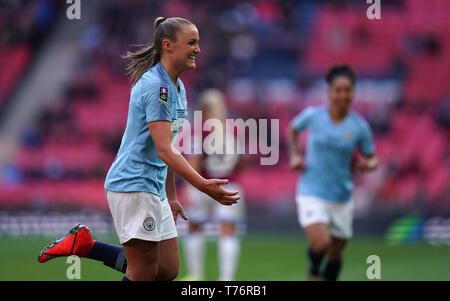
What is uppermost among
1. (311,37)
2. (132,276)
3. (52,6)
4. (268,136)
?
(52,6)

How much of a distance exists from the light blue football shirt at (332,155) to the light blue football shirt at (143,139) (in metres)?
2.85

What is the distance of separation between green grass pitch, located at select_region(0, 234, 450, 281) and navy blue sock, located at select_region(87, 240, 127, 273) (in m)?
3.22

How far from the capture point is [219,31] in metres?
19.0

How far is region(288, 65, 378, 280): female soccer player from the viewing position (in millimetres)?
7184

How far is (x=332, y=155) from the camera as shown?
7305 mm

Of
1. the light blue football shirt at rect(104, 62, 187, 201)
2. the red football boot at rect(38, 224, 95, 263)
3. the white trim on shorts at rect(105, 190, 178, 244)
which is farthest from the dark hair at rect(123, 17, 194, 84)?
the red football boot at rect(38, 224, 95, 263)

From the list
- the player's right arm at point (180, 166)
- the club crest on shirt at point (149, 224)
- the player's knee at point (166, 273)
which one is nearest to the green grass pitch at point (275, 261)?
the player's knee at point (166, 273)

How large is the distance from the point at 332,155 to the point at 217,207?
2.04m

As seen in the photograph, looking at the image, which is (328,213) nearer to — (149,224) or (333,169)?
(333,169)

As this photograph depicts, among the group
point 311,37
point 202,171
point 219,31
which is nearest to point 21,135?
point 219,31


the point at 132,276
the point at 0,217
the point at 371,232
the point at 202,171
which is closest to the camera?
the point at 132,276

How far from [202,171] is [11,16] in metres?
12.9

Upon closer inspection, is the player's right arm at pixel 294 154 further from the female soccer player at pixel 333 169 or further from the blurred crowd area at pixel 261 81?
the blurred crowd area at pixel 261 81

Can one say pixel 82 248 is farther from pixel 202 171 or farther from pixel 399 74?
pixel 399 74
